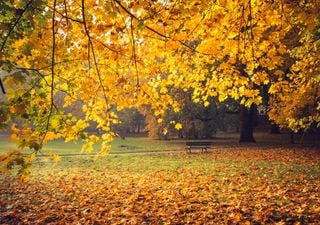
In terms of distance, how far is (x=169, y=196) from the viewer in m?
9.01

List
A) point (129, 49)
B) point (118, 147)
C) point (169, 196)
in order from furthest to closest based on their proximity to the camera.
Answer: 1. point (118, 147)
2. point (169, 196)
3. point (129, 49)

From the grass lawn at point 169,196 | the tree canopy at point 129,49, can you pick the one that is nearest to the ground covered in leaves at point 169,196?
the grass lawn at point 169,196

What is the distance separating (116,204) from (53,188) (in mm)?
3356

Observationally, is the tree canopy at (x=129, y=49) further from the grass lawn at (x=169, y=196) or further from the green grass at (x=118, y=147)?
the green grass at (x=118, y=147)

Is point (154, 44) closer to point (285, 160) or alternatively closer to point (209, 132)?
point (285, 160)

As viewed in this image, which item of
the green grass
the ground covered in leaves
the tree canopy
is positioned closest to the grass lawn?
the ground covered in leaves

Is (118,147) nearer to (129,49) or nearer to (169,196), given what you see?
(169,196)

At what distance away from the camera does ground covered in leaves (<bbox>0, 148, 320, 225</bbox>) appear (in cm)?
705

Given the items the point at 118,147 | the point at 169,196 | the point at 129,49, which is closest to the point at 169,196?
the point at 169,196

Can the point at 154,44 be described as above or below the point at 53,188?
above

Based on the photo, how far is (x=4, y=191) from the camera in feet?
34.4

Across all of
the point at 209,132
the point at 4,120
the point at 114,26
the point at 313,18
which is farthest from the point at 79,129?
the point at 209,132

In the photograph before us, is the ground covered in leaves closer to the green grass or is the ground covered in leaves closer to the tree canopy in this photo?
the tree canopy

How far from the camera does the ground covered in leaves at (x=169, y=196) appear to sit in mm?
7055
